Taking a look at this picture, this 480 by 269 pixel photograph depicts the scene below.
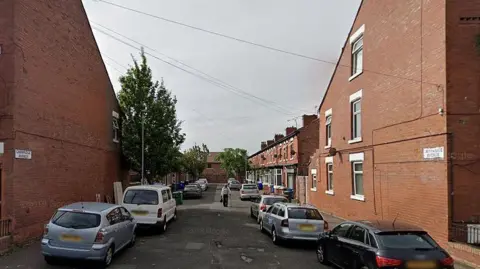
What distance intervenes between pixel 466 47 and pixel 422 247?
6.31m

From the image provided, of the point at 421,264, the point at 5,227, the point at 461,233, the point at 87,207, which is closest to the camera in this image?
the point at 421,264

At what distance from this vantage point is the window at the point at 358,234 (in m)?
8.62

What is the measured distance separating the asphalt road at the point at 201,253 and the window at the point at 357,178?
16.3ft

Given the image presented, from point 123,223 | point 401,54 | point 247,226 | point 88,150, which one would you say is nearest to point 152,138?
point 88,150

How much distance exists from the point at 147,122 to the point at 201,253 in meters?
15.7

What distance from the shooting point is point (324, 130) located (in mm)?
23672

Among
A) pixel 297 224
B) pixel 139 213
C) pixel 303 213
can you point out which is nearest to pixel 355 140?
pixel 303 213

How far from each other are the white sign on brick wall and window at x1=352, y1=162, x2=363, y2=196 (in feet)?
18.4

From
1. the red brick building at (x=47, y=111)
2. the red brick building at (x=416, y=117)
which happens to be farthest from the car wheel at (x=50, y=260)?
the red brick building at (x=416, y=117)

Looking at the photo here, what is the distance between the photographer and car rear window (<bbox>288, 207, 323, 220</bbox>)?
13.4 m

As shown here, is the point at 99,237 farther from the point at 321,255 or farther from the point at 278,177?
the point at 278,177

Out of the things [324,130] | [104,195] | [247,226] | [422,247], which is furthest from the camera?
[324,130]

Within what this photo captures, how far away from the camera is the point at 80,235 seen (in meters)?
9.37

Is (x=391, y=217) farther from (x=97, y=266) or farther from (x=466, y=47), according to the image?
(x=97, y=266)
